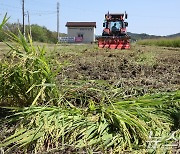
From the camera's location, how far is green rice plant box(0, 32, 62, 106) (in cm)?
309

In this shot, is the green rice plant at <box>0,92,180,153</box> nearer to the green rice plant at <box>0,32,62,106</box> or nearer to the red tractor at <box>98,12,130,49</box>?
A: the green rice plant at <box>0,32,62,106</box>

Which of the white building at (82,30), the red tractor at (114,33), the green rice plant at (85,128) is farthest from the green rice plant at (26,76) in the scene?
the white building at (82,30)

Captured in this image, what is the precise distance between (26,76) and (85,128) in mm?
797

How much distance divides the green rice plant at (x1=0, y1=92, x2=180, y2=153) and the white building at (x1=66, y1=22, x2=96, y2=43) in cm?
5617

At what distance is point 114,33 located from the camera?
1767 cm

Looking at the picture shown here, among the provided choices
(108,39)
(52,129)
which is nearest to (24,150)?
(52,129)

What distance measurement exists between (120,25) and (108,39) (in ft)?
10.6

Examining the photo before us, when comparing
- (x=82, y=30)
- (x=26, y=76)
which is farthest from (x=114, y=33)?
(x=82, y=30)

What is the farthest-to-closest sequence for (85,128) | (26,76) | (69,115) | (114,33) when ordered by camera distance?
(114,33)
(26,76)
(69,115)
(85,128)

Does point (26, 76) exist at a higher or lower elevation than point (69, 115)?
higher

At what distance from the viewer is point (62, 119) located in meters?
2.80

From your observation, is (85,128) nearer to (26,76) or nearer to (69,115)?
(69,115)

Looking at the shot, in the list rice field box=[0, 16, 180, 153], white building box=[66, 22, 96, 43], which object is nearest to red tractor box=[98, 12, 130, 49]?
rice field box=[0, 16, 180, 153]

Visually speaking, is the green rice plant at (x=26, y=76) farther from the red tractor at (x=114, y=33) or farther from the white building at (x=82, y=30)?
the white building at (x=82, y=30)
